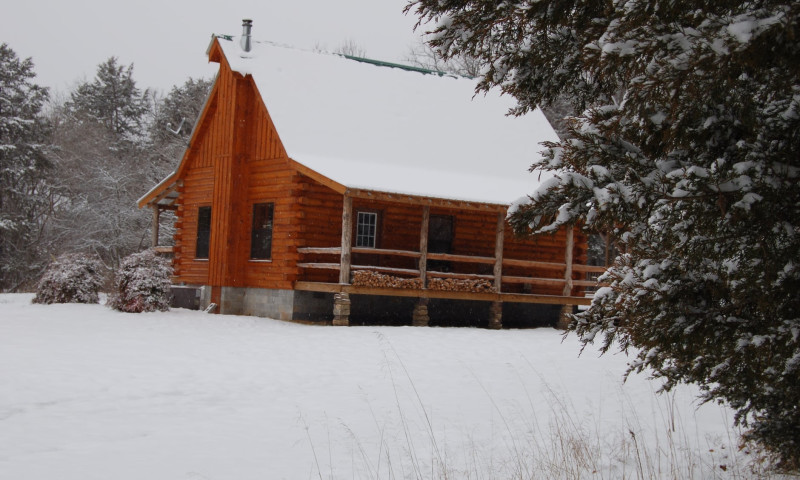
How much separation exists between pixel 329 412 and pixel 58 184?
36101 millimetres

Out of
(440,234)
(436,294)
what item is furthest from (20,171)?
(436,294)

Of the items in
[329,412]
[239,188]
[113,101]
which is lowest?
[329,412]

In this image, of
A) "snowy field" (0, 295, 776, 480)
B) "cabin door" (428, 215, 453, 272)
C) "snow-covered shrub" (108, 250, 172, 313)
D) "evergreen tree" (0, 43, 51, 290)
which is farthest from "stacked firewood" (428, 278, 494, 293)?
"evergreen tree" (0, 43, 51, 290)

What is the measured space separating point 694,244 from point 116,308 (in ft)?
53.6

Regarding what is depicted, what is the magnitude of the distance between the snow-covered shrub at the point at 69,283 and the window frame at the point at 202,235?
2804 mm

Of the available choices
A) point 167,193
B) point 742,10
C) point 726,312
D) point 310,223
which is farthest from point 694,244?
point 167,193

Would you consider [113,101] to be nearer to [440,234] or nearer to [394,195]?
[440,234]

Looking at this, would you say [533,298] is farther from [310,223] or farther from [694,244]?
[694,244]

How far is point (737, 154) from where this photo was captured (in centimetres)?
481

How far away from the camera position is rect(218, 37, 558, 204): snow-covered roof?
1923 cm

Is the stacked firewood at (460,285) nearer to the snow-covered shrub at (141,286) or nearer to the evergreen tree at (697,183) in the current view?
the snow-covered shrub at (141,286)

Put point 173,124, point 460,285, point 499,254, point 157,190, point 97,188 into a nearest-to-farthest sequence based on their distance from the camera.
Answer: point 460,285 < point 499,254 < point 157,190 < point 97,188 < point 173,124

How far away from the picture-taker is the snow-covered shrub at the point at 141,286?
18.5 meters

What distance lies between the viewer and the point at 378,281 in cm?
1791
